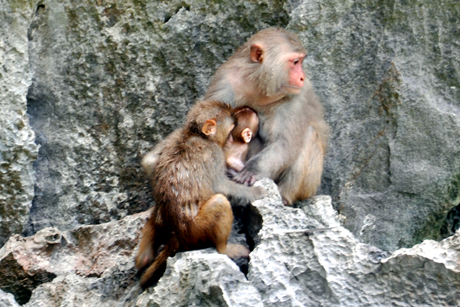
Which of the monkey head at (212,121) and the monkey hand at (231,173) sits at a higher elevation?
the monkey head at (212,121)

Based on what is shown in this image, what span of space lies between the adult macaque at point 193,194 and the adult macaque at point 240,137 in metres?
0.26

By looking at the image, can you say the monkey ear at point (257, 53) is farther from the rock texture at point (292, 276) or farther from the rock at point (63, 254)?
the rock at point (63, 254)

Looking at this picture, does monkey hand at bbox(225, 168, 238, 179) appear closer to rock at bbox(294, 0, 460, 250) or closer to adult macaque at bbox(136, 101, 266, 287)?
adult macaque at bbox(136, 101, 266, 287)

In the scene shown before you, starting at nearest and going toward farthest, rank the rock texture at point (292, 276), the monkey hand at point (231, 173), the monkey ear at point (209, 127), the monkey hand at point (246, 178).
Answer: the rock texture at point (292, 276) → the monkey ear at point (209, 127) → the monkey hand at point (246, 178) → the monkey hand at point (231, 173)

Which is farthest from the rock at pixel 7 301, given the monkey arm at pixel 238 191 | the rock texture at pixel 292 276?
the monkey arm at pixel 238 191

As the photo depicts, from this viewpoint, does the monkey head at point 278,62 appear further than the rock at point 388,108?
No

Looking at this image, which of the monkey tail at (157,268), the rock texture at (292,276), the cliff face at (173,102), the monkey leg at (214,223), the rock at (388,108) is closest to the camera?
the rock texture at (292,276)

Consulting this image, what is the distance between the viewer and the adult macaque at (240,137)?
17.9 feet

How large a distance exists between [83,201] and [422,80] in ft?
9.66

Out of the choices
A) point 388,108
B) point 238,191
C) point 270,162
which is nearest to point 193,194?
point 238,191

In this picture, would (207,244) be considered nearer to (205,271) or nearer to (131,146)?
(205,271)

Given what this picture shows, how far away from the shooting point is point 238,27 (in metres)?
6.12

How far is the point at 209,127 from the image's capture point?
197 inches

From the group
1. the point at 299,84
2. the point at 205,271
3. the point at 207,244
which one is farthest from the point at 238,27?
the point at 205,271
